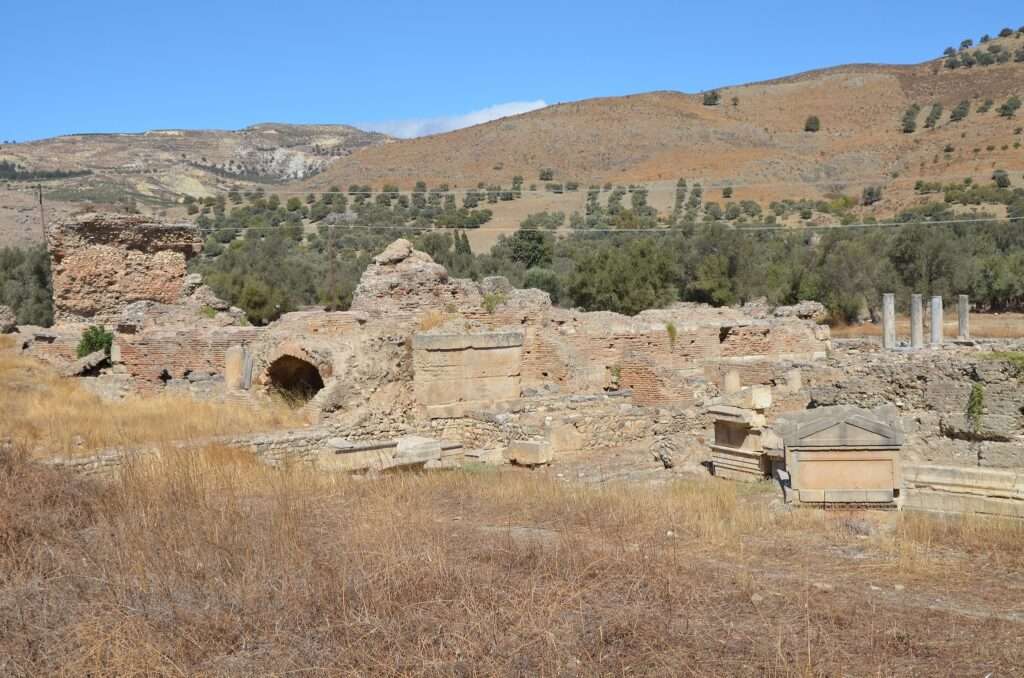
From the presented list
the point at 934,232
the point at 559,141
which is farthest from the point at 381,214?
the point at 934,232

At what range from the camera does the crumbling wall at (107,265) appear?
2203 centimetres

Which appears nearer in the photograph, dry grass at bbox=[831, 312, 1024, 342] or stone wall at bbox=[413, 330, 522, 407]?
stone wall at bbox=[413, 330, 522, 407]

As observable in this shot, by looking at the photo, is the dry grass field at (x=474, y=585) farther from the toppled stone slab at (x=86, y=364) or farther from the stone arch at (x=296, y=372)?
the toppled stone slab at (x=86, y=364)

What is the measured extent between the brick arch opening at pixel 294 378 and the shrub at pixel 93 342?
6.61m

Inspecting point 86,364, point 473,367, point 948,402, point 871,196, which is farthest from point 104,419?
point 871,196

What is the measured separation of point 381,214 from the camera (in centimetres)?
5978

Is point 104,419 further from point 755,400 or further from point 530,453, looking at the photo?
point 755,400

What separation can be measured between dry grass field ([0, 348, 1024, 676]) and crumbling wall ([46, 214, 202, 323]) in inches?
616

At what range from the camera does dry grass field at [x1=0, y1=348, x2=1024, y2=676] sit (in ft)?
13.7

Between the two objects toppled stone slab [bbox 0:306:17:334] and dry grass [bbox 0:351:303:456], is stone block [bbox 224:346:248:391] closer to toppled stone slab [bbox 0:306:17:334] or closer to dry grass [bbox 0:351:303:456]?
dry grass [bbox 0:351:303:456]

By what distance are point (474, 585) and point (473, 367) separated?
897 centimetres

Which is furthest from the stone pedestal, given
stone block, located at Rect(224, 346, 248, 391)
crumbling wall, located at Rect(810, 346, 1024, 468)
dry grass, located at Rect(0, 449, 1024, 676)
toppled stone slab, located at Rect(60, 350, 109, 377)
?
toppled stone slab, located at Rect(60, 350, 109, 377)

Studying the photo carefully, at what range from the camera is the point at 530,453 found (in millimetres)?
11898

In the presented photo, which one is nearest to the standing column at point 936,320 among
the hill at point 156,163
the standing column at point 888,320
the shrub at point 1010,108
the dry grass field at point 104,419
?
the standing column at point 888,320
